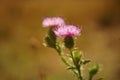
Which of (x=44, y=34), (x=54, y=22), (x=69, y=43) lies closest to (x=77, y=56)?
(x=69, y=43)

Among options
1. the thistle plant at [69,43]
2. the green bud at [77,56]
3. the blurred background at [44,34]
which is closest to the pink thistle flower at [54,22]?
the thistle plant at [69,43]

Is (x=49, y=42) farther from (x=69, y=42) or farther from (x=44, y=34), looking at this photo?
(x=44, y=34)

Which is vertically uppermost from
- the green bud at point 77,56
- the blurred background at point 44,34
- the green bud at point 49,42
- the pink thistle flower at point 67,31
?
the pink thistle flower at point 67,31

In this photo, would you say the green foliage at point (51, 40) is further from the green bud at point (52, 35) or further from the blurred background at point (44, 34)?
the blurred background at point (44, 34)

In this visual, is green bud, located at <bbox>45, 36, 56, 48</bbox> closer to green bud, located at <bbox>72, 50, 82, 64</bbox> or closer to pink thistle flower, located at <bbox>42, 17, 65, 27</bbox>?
pink thistle flower, located at <bbox>42, 17, 65, 27</bbox>

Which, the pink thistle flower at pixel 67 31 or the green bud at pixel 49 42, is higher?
the pink thistle flower at pixel 67 31

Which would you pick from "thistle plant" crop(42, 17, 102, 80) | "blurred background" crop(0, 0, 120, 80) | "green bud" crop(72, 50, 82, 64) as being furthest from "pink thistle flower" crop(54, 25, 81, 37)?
"blurred background" crop(0, 0, 120, 80)

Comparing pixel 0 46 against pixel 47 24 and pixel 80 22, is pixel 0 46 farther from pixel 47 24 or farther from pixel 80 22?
pixel 47 24

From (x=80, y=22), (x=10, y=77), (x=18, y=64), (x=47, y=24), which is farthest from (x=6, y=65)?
(x=47, y=24)
